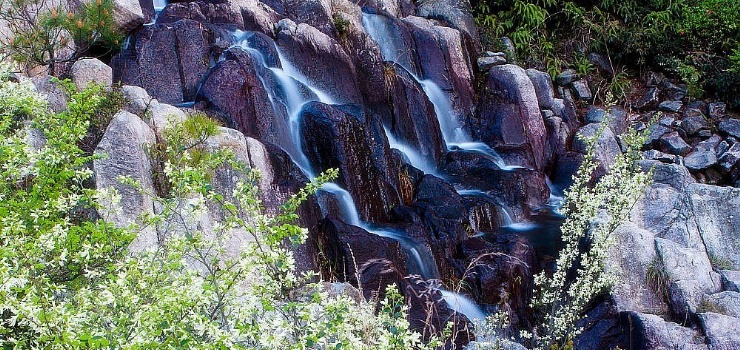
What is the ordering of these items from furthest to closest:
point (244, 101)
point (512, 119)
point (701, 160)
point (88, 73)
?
A: point (701, 160), point (512, 119), point (244, 101), point (88, 73)

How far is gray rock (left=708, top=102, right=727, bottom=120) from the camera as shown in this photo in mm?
16812

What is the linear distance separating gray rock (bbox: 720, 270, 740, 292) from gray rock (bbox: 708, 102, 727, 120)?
7850 millimetres

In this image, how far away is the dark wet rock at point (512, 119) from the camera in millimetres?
14906

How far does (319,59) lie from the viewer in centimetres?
1302

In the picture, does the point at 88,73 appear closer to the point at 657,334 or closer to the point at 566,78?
the point at 657,334

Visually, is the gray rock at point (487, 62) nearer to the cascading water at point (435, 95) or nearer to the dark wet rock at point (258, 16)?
the cascading water at point (435, 95)

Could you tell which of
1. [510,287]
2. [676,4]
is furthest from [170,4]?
[676,4]

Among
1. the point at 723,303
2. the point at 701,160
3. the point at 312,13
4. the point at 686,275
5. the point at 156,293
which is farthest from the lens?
the point at 701,160

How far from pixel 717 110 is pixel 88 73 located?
1392cm

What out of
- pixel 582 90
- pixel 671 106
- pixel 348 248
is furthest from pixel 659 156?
pixel 348 248

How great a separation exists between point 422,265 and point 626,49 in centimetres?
1131

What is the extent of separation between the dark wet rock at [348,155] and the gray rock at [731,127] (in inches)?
352

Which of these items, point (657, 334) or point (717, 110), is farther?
point (717, 110)

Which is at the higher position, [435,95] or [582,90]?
[582,90]
